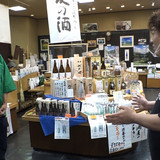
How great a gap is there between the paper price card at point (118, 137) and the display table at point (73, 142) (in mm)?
289

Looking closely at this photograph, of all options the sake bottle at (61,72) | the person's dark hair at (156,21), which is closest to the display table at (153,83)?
the sake bottle at (61,72)

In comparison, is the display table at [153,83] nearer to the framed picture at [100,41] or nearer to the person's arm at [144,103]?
the framed picture at [100,41]

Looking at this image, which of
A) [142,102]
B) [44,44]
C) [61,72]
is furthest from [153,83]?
[142,102]

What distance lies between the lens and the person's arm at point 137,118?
1055mm

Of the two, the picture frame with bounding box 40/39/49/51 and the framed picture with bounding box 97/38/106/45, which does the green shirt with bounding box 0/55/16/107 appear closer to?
the framed picture with bounding box 97/38/106/45

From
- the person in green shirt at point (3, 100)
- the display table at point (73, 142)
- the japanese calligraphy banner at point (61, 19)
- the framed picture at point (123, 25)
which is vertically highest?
the framed picture at point (123, 25)

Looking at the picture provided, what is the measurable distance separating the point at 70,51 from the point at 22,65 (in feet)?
6.44

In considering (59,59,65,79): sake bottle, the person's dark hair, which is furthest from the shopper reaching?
(59,59,65,79): sake bottle

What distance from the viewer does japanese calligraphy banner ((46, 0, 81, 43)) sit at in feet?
9.21

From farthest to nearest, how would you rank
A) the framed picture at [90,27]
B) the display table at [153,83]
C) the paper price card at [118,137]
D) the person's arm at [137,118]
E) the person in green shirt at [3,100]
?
the framed picture at [90,27] → the display table at [153,83] → the paper price card at [118,137] → the person in green shirt at [3,100] → the person's arm at [137,118]

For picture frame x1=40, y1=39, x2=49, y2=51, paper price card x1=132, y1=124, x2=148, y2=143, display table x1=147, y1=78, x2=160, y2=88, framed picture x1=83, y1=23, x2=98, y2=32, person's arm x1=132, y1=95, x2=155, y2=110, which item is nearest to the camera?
person's arm x1=132, y1=95, x2=155, y2=110

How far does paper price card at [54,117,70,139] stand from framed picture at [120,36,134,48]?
8088mm

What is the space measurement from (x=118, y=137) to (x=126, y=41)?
320 inches

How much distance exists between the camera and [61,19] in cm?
283
